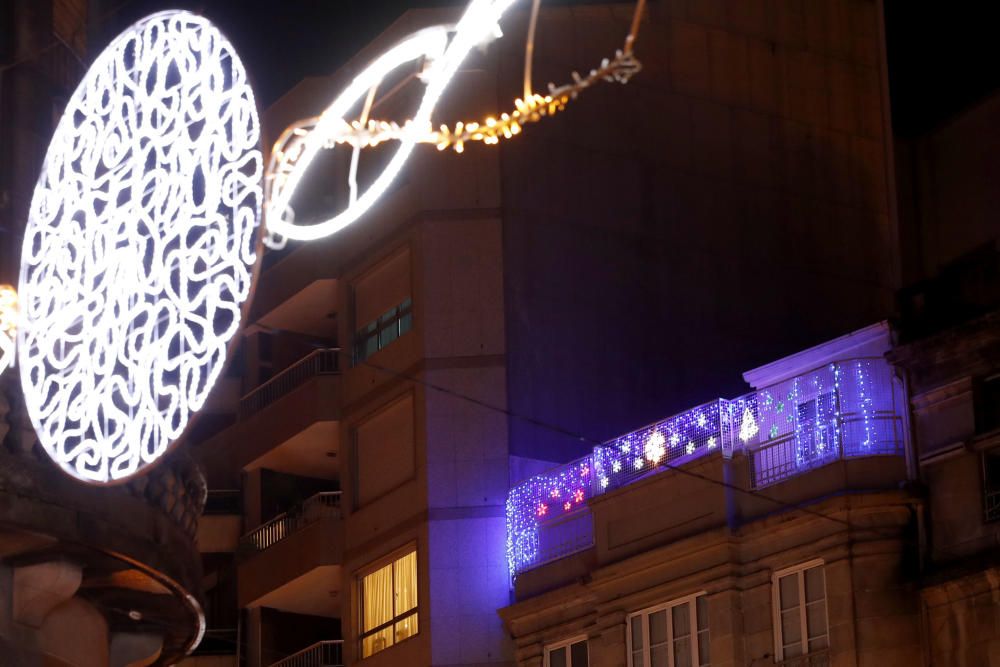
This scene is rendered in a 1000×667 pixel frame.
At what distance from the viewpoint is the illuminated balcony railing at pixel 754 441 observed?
152 ft

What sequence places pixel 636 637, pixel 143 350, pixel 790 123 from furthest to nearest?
pixel 790 123 → pixel 636 637 → pixel 143 350

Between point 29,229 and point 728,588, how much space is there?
17038mm

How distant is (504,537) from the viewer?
178ft

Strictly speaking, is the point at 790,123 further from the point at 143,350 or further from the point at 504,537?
the point at 143,350

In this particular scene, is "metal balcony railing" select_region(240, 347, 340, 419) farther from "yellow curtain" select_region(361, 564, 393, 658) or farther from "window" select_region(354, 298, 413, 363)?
"yellow curtain" select_region(361, 564, 393, 658)

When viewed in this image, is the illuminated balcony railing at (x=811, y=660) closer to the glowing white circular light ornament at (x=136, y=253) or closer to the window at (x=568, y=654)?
the window at (x=568, y=654)

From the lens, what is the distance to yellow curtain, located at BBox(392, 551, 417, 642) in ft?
180

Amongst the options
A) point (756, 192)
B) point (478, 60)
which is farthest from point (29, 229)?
point (756, 192)

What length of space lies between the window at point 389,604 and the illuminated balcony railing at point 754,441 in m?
3.23

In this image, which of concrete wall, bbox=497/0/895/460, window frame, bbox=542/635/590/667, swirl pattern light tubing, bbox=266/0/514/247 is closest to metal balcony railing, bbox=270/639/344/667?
window frame, bbox=542/635/590/667

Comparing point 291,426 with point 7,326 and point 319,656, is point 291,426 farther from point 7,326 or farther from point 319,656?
point 7,326

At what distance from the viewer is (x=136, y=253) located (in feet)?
110

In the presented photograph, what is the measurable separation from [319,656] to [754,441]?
601 inches

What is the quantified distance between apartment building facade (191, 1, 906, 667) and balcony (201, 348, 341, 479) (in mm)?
84
